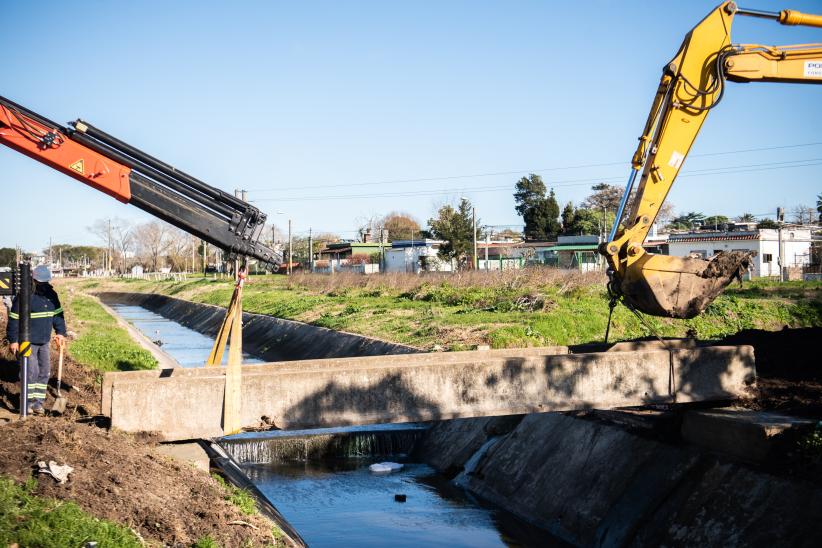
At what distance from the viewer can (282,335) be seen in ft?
117

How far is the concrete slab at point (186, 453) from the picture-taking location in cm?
922

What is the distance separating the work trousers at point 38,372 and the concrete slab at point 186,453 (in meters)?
2.91

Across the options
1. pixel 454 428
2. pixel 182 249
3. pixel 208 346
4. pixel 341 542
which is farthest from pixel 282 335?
pixel 182 249

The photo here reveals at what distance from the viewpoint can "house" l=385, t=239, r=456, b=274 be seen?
70562 millimetres

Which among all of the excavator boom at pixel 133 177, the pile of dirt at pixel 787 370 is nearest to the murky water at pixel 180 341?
the excavator boom at pixel 133 177

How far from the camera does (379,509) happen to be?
551 inches

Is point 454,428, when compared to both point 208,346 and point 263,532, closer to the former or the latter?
point 263,532

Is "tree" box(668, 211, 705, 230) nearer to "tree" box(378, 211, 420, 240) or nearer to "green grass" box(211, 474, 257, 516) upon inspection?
"tree" box(378, 211, 420, 240)

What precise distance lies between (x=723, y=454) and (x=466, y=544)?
4084 mm

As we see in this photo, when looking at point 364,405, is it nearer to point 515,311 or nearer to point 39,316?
point 39,316

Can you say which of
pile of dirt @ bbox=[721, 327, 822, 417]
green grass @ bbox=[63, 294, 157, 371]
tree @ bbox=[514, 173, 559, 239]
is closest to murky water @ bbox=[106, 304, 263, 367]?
green grass @ bbox=[63, 294, 157, 371]

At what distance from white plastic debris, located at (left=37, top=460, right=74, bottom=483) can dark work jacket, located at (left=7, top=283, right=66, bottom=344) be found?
181 inches

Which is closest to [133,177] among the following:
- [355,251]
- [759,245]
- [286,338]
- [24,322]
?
[24,322]

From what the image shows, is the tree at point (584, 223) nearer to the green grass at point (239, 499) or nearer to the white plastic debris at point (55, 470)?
the green grass at point (239, 499)
